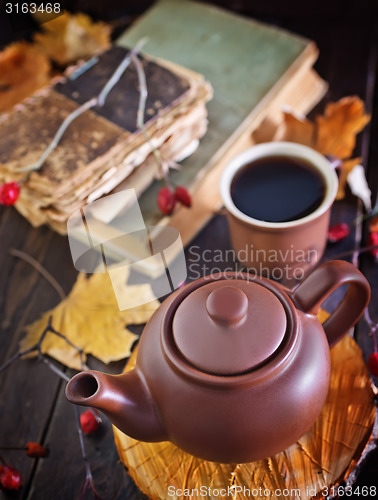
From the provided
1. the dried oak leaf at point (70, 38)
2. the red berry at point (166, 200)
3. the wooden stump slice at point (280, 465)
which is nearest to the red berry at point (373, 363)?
the wooden stump slice at point (280, 465)

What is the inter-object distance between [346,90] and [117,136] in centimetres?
55

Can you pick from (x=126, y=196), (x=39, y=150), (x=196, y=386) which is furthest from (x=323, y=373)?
(x=39, y=150)

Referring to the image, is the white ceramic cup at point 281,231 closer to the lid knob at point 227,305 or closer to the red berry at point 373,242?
the red berry at point 373,242

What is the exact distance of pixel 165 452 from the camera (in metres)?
0.69

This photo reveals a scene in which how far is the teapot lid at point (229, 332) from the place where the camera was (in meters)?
0.55

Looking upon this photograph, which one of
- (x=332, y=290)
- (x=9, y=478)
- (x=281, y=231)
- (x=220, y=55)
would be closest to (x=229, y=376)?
(x=332, y=290)

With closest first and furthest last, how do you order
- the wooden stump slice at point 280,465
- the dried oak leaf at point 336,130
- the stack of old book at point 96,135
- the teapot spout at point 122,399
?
the teapot spout at point 122,399, the wooden stump slice at point 280,465, the stack of old book at point 96,135, the dried oak leaf at point 336,130

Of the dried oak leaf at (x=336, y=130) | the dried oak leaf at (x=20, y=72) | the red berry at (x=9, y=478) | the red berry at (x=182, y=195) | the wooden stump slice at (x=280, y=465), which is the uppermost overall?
the dried oak leaf at (x=20, y=72)

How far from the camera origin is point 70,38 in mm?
1261

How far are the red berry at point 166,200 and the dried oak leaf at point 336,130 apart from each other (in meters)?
0.29

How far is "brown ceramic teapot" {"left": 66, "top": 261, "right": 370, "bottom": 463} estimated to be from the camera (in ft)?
1.82

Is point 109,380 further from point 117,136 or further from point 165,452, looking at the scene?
point 117,136

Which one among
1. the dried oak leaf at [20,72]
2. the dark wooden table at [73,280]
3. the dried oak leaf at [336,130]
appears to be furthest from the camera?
the dried oak leaf at [20,72]

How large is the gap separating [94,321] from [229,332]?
1.26ft
